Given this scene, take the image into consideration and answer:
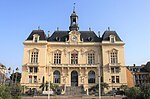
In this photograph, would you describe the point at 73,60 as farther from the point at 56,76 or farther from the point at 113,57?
the point at 113,57

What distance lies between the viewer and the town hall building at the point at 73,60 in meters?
60.9

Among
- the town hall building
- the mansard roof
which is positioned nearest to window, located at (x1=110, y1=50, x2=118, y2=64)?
the town hall building

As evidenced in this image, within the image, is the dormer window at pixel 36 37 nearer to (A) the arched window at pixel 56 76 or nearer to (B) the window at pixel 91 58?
(A) the arched window at pixel 56 76

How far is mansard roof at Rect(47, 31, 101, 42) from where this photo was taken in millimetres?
66250

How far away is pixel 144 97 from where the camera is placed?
28641 millimetres

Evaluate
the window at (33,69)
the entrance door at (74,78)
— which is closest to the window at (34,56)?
the window at (33,69)

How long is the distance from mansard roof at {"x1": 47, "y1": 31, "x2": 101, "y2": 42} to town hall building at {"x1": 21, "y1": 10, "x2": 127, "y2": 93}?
0.30 meters

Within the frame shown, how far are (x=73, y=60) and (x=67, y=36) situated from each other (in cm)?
819

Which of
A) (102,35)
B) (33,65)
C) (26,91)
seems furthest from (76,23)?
(26,91)

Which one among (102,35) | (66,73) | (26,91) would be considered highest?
(102,35)

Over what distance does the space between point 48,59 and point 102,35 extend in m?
18.8

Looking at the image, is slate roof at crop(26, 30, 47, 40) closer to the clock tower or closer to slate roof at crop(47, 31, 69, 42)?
slate roof at crop(47, 31, 69, 42)

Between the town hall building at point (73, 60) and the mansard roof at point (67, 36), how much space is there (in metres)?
0.30

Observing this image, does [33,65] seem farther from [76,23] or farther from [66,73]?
[76,23]
